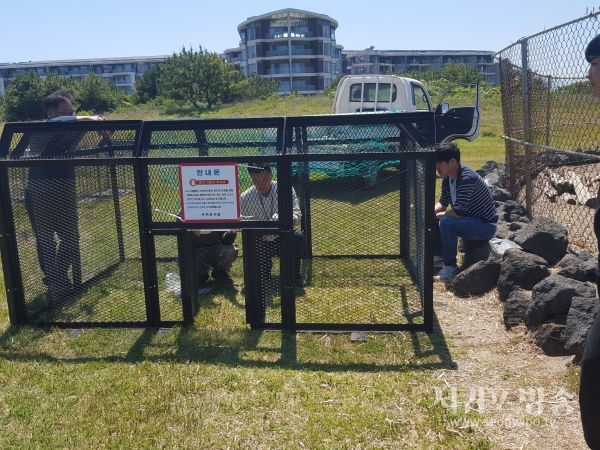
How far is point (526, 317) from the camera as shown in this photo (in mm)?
4871

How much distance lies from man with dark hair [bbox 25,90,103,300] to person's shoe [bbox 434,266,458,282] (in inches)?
143

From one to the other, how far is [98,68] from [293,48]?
1622 inches

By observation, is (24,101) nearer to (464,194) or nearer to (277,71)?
(277,71)

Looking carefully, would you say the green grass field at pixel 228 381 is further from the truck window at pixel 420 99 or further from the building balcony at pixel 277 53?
the building balcony at pixel 277 53

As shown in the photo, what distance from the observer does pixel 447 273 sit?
643 centimetres

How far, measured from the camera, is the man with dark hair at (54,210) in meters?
5.38

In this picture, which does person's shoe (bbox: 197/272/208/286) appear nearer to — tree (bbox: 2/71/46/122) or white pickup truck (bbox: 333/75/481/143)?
white pickup truck (bbox: 333/75/481/143)

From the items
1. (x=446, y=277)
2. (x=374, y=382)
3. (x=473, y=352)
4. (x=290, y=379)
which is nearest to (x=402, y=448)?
(x=374, y=382)

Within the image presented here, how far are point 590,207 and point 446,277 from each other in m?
2.80

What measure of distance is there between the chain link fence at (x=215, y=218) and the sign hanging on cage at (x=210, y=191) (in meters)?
0.06

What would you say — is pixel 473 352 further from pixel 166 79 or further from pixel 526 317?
pixel 166 79

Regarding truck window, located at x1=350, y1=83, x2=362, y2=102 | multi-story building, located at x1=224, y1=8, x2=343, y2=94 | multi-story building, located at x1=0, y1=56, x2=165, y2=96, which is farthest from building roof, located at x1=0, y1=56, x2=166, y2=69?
truck window, located at x1=350, y1=83, x2=362, y2=102

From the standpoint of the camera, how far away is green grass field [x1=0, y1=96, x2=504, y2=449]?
141 inches

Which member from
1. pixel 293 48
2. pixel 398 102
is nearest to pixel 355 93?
pixel 398 102
